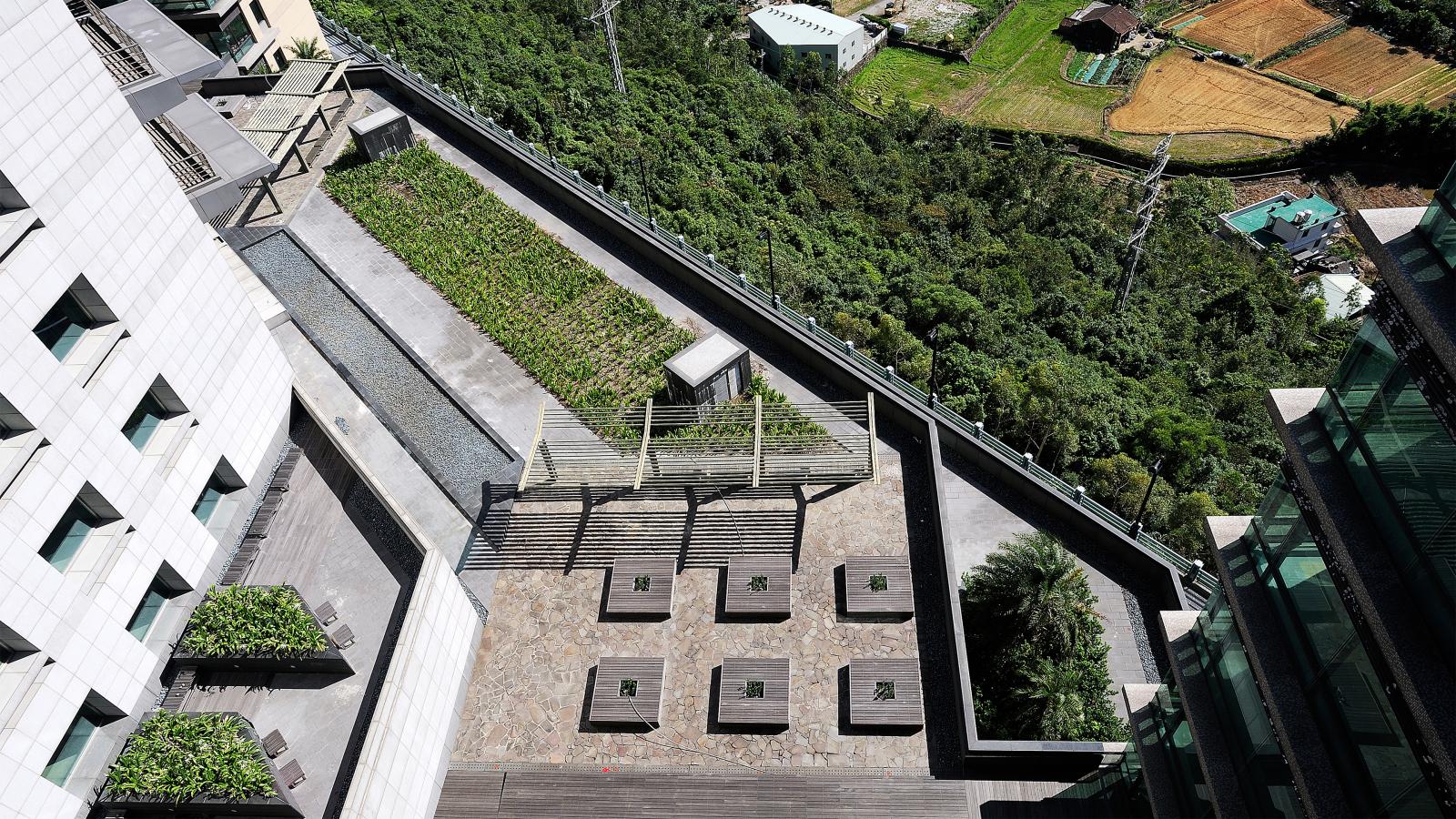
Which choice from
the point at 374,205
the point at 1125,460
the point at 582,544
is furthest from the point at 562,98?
the point at 1125,460

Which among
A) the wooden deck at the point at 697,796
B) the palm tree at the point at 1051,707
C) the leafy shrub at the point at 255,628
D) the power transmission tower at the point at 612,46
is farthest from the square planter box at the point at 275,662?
the power transmission tower at the point at 612,46

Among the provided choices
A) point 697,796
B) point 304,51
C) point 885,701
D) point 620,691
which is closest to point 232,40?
point 304,51

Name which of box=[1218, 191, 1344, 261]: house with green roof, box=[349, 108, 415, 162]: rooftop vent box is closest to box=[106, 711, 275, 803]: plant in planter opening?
box=[349, 108, 415, 162]: rooftop vent box

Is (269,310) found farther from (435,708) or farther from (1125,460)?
(1125,460)

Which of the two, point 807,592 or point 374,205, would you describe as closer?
point 807,592

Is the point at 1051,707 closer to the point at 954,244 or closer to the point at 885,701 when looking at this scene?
the point at 885,701

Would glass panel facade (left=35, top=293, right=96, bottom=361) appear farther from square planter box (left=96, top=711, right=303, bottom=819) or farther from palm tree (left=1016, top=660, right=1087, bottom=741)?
palm tree (left=1016, top=660, right=1087, bottom=741)
